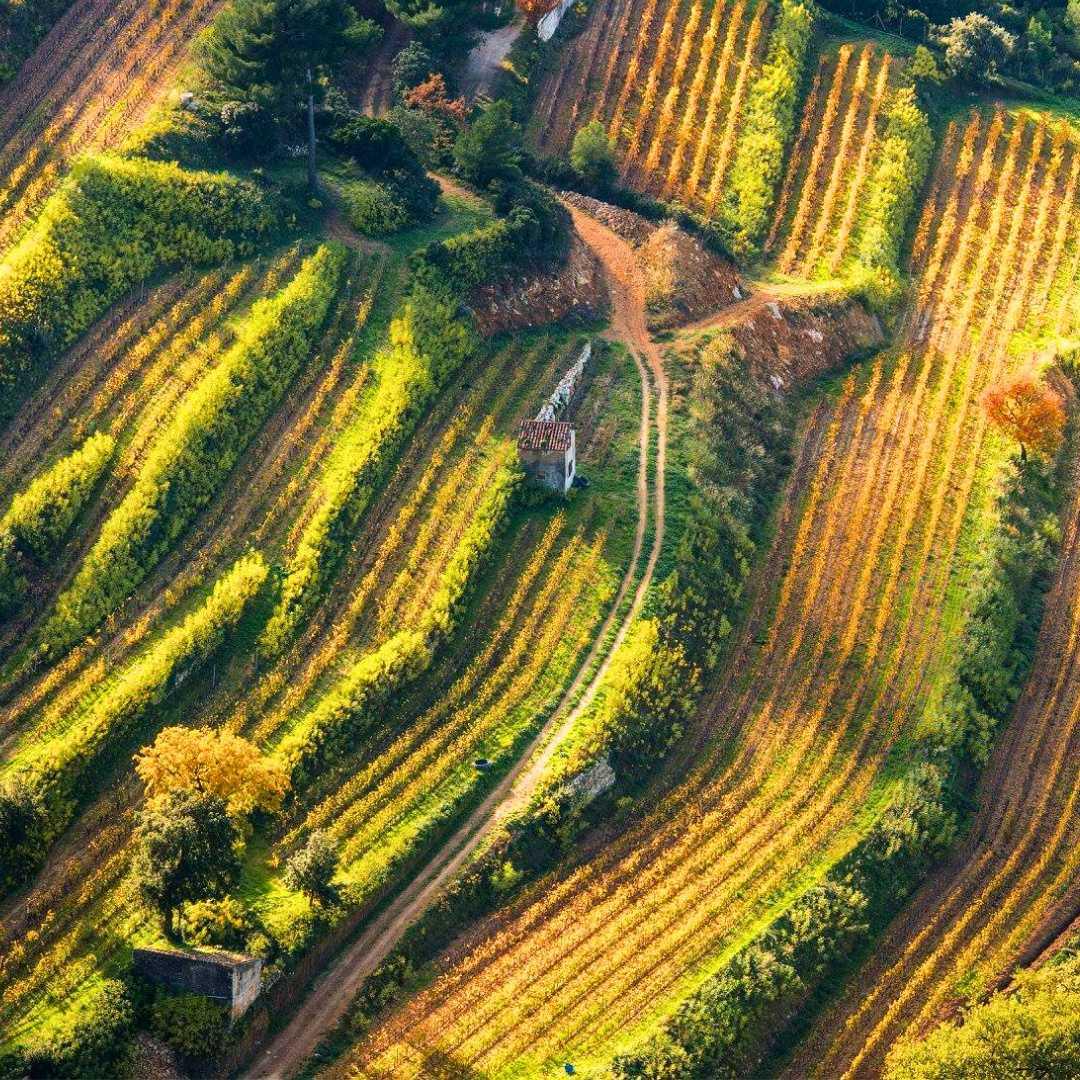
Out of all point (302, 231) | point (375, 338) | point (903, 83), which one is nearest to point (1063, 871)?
point (375, 338)

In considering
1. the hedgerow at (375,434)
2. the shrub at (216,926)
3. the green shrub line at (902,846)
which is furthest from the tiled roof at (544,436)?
the shrub at (216,926)

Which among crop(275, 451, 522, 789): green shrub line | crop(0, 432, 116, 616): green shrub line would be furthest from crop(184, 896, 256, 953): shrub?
crop(0, 432, 116, 616): green shrub line

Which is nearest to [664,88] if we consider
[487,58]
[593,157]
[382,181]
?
[593,157]

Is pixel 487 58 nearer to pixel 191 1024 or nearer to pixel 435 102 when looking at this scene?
pixel 435 102

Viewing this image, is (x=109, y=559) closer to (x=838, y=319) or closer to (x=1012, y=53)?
(x=838, y=319)

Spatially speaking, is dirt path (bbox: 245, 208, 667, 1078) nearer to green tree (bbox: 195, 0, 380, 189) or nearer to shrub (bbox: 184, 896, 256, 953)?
shrub (bbox: 184, 896, 256, 953)

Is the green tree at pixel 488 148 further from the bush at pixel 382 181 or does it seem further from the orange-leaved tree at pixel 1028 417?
the orange-leaved tree at pixel 1028 417
